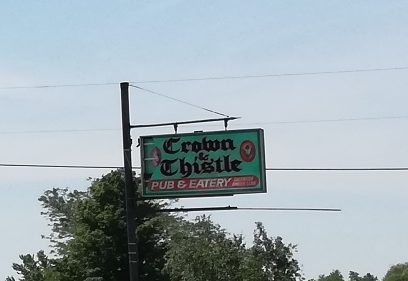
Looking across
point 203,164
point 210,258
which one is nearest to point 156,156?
point 203,164

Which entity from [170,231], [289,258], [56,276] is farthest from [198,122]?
[289,258]

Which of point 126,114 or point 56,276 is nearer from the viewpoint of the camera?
point 126,114

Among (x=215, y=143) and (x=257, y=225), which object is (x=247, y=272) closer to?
(x=257, y=225)

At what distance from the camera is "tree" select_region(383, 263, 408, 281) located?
13300 centimetres

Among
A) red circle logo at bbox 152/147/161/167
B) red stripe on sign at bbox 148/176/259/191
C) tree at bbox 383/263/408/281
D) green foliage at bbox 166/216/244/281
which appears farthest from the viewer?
tree at bbox 383/263/408/281

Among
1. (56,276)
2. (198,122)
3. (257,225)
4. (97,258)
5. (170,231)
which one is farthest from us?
(257,225)

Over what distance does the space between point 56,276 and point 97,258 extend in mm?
4151

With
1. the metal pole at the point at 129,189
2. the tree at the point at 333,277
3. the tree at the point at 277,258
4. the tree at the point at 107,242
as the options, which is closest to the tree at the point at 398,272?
the tree at the point at 333,277

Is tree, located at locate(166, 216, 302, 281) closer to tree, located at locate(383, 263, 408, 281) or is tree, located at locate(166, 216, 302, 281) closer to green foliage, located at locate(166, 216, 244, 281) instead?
green foliage, located at locate(166, 216, 244, 281)

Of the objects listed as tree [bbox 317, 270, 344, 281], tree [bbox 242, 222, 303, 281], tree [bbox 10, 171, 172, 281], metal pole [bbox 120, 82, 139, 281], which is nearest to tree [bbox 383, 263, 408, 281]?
tree [bbox 317, 270, 344, 281]

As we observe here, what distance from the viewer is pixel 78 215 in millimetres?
47375

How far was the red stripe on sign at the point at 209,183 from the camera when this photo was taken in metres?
25.3

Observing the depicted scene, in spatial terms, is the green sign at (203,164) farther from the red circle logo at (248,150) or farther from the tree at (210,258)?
the tree at (210,258)

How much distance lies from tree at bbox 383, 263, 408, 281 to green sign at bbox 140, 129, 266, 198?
110 metres
